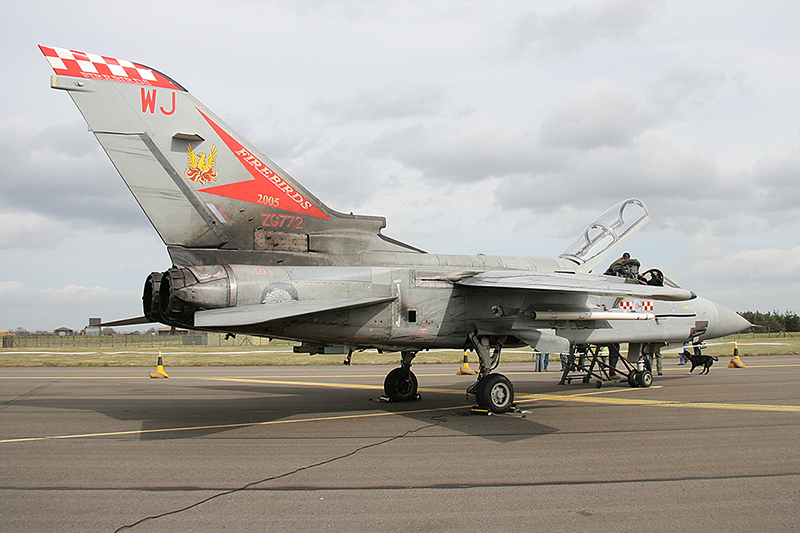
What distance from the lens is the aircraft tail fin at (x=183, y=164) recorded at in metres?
8.13

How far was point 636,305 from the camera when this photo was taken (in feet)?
38.3

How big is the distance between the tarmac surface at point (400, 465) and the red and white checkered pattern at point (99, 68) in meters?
5.09

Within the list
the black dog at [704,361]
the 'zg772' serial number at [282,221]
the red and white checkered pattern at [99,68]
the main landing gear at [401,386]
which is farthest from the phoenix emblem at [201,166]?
the black dog at [704,361]

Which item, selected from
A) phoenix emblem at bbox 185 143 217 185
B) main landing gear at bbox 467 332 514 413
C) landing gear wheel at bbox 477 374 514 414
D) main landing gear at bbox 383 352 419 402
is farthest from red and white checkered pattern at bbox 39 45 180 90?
landing gear wheel at bbox 477 374 514 414

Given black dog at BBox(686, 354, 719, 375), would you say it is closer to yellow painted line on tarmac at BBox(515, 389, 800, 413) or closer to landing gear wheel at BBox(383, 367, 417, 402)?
yellow painted line on tarmac at BBox(515, 389, 800, 413)

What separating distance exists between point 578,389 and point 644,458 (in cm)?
790

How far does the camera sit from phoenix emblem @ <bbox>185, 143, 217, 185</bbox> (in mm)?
8547

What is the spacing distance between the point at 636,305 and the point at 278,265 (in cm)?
741

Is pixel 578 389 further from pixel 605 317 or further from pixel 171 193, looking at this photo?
pixel 171 193

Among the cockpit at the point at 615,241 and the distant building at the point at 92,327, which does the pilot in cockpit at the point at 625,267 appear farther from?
the distant building at the point at 92,327

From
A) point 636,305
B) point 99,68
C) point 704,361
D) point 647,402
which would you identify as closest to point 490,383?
point 647,402

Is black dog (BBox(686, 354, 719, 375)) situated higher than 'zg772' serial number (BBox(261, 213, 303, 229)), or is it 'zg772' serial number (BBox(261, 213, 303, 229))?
'zg772' serial number (BBox(261, 213, 303, 229))

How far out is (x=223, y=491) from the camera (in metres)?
5.07

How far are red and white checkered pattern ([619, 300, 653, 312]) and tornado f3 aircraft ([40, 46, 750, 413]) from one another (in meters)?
1.13
